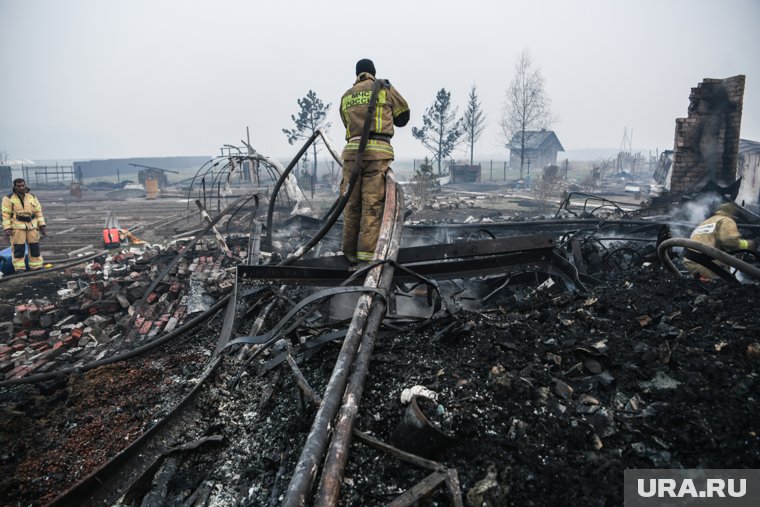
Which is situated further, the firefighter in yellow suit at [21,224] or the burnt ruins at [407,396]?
the firefighter in yellow suit at [21,224]

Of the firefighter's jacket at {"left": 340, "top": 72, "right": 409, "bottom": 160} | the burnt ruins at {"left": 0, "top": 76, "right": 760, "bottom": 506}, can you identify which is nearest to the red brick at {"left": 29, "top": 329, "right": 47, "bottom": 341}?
the burnt ruins at {"left": 0, "top": 76, "right": 760, "bottom": 506}

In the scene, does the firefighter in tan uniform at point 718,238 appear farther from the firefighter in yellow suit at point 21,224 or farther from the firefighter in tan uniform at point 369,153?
the firefighter in yellow suit at point 21,224

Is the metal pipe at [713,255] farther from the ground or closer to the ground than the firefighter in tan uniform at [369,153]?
closer to the ground

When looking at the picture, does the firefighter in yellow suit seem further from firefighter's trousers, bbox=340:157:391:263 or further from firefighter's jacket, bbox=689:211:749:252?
firefighter's jacket, bbox=689:211:749:252

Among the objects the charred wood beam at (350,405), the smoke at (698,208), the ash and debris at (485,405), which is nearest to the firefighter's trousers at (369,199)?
the charred wood beam at (350,405)

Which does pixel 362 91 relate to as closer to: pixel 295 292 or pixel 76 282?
pixel 295 292

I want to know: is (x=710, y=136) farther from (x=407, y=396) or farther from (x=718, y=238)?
(x=407, y=396)

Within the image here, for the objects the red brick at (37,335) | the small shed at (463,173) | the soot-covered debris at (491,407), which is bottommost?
the red brick at (37,335)

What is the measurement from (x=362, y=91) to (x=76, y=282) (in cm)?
633

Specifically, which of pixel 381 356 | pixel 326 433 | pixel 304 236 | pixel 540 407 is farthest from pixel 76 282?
pixel 540 407

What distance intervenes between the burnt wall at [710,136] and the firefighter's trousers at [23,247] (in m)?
14.9

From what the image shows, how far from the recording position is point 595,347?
2301mm

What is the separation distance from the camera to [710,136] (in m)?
9.70

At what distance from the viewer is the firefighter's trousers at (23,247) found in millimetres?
8102
